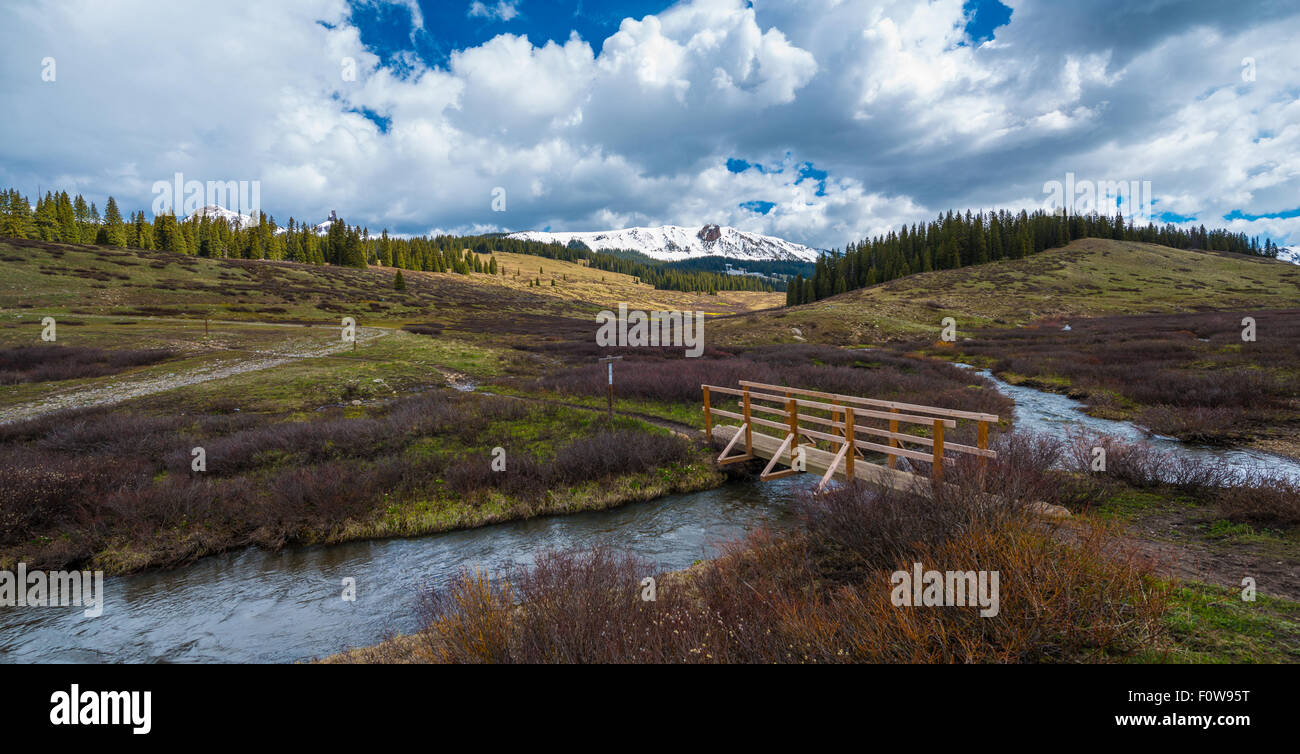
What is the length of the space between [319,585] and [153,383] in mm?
24574

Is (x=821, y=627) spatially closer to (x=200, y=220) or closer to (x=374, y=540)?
(x=374, y=540)

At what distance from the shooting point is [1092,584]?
14.3 ft

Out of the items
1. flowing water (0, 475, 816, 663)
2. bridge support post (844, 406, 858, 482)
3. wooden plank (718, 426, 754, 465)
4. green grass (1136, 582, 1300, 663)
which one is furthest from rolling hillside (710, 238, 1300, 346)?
green grass (1136, 582, 1300, 663)

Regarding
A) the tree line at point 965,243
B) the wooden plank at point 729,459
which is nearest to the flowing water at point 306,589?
the wooden plank at point 729,459

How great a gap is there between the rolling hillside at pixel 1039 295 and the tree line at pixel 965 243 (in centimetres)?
691

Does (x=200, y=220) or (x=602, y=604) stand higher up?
(x=200, y=220)

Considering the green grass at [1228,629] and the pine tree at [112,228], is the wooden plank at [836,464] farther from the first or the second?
the pine tree at [112,228]

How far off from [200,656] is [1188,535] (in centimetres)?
1527

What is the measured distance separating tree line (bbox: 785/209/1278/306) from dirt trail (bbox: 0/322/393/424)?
10110 centimetres

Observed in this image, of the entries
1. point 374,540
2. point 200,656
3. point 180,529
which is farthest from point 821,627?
point 180,529

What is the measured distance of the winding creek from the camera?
24.5ft

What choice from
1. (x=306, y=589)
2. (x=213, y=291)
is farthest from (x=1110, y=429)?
(x=213, y=291)

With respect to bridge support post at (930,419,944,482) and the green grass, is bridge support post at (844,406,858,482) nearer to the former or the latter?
bridge support post at (930,419,944,482)
